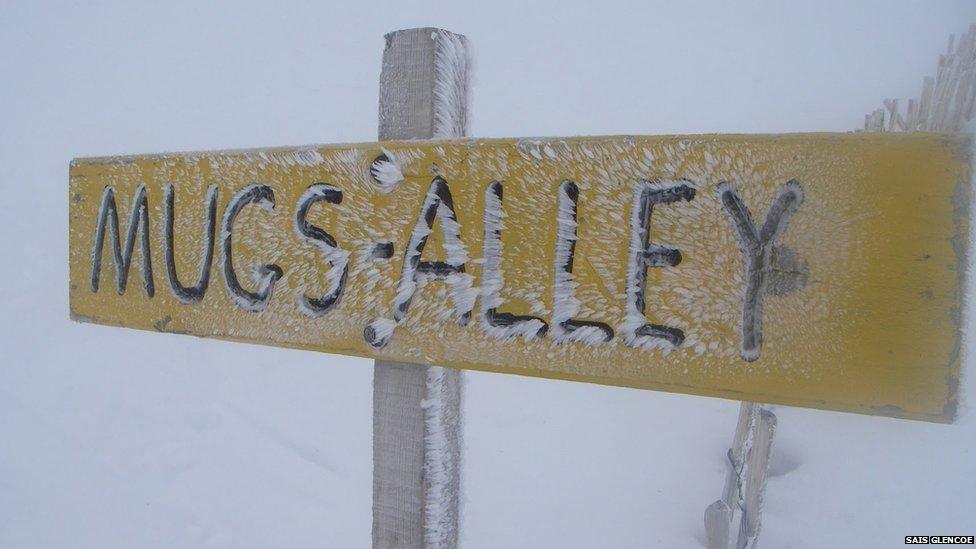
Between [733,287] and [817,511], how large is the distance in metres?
1.35

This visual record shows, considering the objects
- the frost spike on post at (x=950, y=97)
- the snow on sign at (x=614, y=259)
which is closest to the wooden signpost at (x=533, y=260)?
the snow on sign at (x=614, y=259)

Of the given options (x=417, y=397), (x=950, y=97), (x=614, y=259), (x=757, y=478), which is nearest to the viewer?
(x=614, y=259)

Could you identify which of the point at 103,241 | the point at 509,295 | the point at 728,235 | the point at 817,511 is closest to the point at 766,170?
the point at 728,235

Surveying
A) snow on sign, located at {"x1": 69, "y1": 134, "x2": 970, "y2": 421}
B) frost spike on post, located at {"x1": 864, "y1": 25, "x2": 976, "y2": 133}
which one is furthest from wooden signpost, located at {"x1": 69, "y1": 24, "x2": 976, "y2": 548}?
frost spike on post, located at {"x1": 864, "y1": 25, "x2": 976, "y2": 133}

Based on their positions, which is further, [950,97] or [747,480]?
[747,480]

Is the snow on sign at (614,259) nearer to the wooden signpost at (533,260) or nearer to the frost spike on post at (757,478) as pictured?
the wooden signpost at (533,260)

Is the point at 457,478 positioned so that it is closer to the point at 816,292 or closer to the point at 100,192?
the point at 816,292

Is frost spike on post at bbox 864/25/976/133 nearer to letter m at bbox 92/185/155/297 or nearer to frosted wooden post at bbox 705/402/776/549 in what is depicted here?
frosted wooden post at bbox 705/402/776/549

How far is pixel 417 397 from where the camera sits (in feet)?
1.77

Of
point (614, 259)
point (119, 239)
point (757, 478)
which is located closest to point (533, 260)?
point (614, 259)

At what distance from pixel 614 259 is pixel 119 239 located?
0.52m

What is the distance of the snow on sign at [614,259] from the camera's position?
0.36 meters

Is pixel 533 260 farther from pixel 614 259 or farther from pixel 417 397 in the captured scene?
pixel 417 397

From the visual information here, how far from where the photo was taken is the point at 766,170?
383 mm
